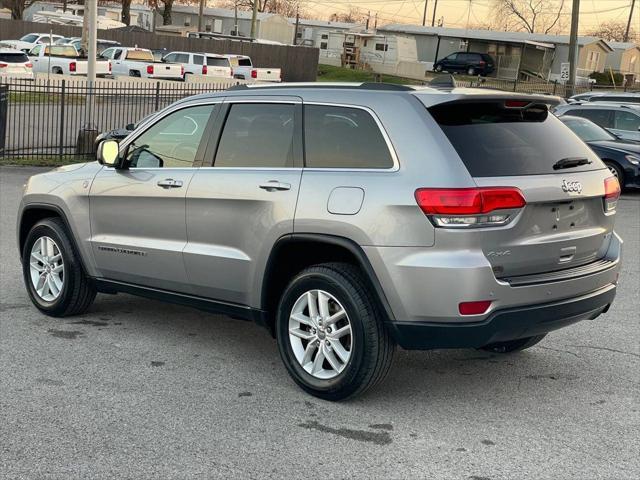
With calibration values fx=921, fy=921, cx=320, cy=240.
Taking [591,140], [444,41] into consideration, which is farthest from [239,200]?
[444,41]

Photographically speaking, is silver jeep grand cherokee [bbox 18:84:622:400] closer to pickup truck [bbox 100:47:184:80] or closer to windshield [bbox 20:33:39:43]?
pickup truck [bbox 100:47:184:80]

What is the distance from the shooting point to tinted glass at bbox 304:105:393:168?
5.10 meters

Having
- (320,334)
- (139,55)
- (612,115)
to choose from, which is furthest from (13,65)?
(320,334)

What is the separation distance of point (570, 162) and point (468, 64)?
64546mm

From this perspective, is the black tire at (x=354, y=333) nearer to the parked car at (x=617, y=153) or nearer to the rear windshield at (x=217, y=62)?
the parked car at (x=617, y=153)

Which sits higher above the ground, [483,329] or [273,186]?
[273,186]

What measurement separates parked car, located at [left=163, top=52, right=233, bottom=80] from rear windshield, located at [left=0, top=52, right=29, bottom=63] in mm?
8579

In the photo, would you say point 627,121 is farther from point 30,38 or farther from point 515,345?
point 30,38

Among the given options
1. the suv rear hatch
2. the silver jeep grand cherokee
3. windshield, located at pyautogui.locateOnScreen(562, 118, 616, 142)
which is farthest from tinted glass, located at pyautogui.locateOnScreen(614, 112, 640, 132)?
the suv rear hatch

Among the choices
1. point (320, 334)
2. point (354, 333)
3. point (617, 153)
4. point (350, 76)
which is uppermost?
point (354, 333)

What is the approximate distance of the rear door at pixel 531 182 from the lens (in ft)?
15.8

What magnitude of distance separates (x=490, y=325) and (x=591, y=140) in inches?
528

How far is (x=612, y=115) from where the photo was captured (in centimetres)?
1878

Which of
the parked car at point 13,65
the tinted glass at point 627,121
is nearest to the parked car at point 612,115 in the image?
the tinted glass at point 627,121
